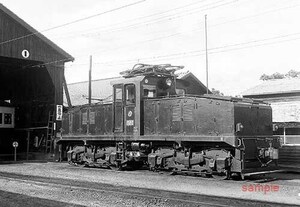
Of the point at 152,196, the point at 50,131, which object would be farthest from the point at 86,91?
the point at 152,196

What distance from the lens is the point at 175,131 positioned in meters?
14.0

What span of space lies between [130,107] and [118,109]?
2.46ft

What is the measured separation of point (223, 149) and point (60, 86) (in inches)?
679

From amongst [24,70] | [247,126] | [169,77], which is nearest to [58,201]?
[247,126]

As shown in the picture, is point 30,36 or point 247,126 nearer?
point 247,126

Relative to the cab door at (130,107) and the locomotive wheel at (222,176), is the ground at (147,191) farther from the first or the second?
the cab door at (130,107)

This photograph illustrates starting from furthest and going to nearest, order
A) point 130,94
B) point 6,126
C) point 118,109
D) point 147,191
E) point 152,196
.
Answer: point 6,126
point 118,109
point 130,94
point 147,191
point 152,196

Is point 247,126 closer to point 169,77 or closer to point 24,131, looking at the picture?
point 169,77

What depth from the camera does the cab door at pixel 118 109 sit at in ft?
51.4

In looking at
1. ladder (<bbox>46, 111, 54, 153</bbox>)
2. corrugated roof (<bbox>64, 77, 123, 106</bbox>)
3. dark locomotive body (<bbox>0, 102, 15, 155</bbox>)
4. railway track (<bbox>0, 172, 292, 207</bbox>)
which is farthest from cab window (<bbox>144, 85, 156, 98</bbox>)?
corrugated roof (<bbox>64, 77, 123, 106</bbox>)

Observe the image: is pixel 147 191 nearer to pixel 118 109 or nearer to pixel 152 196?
pixel 152 196

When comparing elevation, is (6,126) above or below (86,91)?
below

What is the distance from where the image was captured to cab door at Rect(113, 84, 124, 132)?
51.4 feet

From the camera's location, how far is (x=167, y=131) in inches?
561
